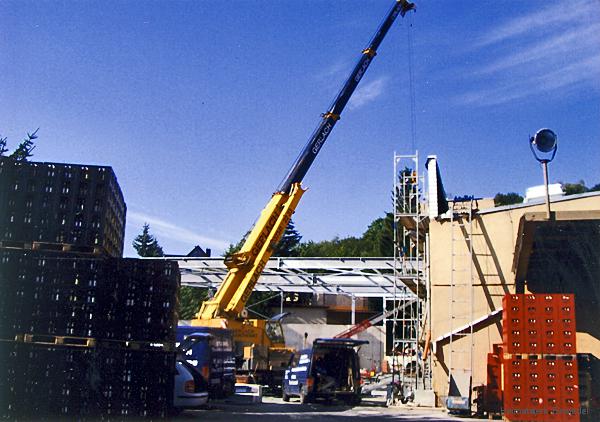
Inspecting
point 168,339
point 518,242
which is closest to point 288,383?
point 518,242

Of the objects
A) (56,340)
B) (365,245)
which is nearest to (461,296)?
(56,340)

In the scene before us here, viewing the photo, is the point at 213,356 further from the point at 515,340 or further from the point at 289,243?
the point at 289,243

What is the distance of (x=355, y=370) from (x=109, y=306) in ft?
38.5

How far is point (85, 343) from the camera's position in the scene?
11.4 m

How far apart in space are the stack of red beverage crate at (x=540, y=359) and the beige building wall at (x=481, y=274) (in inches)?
145

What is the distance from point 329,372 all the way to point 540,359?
7636 millimetres

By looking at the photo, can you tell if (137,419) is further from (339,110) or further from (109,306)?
(339,110)

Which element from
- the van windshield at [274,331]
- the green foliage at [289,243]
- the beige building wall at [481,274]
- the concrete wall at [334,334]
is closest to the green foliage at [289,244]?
the green foliage at [289,243]

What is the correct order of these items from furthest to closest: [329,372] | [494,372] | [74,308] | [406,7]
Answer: [406,7], [329,372], [494,372], [74,308]

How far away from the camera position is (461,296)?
2045 centimetres

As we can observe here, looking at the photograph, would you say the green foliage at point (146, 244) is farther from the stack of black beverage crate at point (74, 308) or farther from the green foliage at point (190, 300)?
the stack of black beverage crate at point (74, 308)

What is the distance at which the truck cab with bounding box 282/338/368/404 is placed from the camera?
68.7 ft

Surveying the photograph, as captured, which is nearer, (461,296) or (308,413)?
(308,413)

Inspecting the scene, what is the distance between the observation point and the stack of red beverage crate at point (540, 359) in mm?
15602
